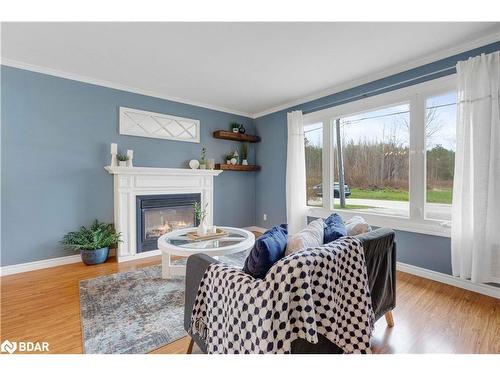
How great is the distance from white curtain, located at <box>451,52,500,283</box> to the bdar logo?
364cm

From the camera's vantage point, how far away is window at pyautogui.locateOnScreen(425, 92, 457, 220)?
2605mm

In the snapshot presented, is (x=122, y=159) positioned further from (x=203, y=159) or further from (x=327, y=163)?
(x=327, y=163)

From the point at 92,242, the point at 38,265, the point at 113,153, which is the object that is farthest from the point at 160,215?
the point at 38,265

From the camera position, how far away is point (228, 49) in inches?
98.3

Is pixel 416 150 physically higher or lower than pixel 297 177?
higher

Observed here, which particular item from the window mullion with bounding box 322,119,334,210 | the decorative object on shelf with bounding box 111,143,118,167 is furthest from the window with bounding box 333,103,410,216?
the decorative object on shelf with bounding box 111,143,118,167

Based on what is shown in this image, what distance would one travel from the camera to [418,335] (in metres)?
1.69

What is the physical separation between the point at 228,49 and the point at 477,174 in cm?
267

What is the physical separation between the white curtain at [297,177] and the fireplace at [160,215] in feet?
5.15

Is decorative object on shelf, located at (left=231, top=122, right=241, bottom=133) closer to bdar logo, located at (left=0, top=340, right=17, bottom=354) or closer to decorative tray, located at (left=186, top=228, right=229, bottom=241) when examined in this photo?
decorative tray, located at (left=186, top=228, right=229, bottom=241)

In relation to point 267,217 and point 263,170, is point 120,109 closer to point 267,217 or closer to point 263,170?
point 263,170

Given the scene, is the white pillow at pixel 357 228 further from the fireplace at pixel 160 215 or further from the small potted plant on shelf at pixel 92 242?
the small potted plant on shelf at pixel 92 242

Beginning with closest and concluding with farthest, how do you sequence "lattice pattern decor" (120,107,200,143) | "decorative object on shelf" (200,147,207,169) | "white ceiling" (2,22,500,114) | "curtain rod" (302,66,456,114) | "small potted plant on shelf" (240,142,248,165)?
"white ceiling" (2,22,500,114)
"curtain rod" (302,66,456,114)
"lattice pattern decor" (120,107,200,143)
"decorative object on shelf" (200,147,207,169)
"small potted plant on shelf" (240,142,248,165)
